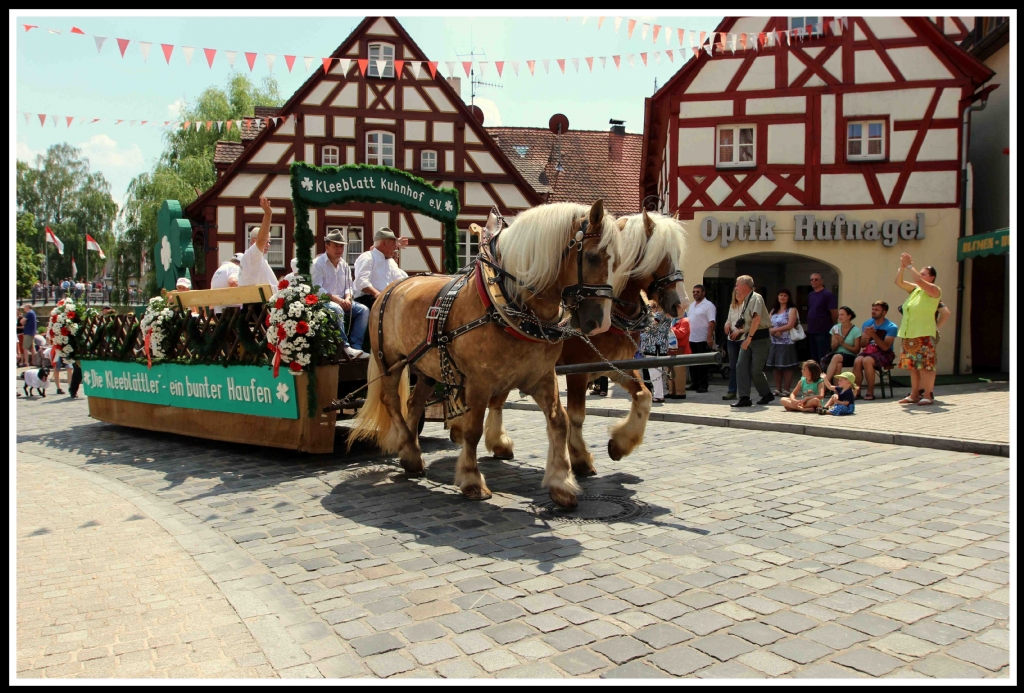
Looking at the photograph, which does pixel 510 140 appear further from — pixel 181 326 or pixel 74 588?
pixel 74 588

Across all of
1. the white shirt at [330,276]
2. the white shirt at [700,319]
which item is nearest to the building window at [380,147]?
the white shirt at [700,319]

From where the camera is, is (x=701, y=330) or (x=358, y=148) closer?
(x=701, y=330)

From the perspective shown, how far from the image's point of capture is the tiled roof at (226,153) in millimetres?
25031

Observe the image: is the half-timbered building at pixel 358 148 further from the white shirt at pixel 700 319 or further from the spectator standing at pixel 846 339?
the spectator standing at pixel 846 339

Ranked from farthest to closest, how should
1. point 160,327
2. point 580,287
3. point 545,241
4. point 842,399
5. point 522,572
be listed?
1. point 842,399
2. point 160,327
3. point 545,241
4. point 580,287
5. point 522,572

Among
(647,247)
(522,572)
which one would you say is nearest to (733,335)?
(647,247)

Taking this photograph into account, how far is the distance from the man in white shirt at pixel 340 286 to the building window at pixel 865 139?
12478 millimetres

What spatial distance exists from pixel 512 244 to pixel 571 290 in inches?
22.0

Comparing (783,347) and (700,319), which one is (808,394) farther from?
(700,319)

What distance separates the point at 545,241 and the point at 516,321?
54cm

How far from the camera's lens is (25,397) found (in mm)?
14125

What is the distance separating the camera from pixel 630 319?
5.62 metres

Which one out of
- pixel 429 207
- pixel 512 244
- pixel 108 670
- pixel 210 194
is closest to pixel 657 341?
pixel 429 207

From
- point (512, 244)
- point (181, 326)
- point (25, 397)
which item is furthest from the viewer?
point (25, 397)
